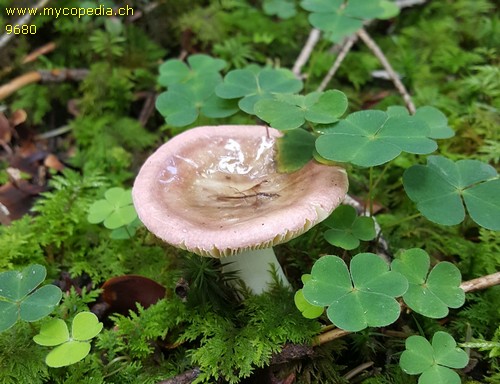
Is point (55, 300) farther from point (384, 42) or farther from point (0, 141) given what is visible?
point (384, 42)

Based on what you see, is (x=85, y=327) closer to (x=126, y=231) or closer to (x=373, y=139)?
(x=126, y=231)

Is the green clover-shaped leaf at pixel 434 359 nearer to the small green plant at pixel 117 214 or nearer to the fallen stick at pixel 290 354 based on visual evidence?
the fallen stick at pixel 290 354

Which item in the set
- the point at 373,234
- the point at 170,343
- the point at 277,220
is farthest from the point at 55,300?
the point at 373,234

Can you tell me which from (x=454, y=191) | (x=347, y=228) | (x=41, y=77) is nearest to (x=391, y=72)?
(x=454, y=191)

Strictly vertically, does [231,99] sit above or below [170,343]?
above

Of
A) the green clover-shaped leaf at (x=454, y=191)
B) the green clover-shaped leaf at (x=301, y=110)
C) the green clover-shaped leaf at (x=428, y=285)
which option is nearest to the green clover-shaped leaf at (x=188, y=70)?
the green clover-shaped leaf at (x=301, y=110)

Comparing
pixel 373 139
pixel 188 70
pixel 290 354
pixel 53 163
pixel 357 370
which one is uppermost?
pixel 373 139
